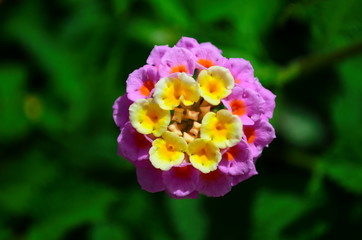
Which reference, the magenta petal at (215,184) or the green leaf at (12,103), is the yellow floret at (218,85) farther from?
the green leaf at (12,103)

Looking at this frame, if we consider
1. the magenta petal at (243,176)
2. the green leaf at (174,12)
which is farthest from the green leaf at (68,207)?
the magenta petal at (243,176)

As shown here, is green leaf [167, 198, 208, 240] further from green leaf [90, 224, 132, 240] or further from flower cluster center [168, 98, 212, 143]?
flower cluster center [168, 98, 212, 143]

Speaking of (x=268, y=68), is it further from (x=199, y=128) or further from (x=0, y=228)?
(x=0, y=228)

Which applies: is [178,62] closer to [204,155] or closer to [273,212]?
[204,155]

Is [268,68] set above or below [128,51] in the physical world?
below

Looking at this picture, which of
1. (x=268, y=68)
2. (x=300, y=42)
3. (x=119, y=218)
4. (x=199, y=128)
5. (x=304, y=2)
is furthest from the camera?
(x=300, y=42)

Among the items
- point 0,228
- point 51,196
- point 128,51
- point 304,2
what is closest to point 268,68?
point 304,2

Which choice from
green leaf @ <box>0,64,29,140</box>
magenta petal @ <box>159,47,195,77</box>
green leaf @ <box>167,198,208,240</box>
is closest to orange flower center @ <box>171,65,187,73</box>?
magenta petal @ <box>159,47,195,77</box>
